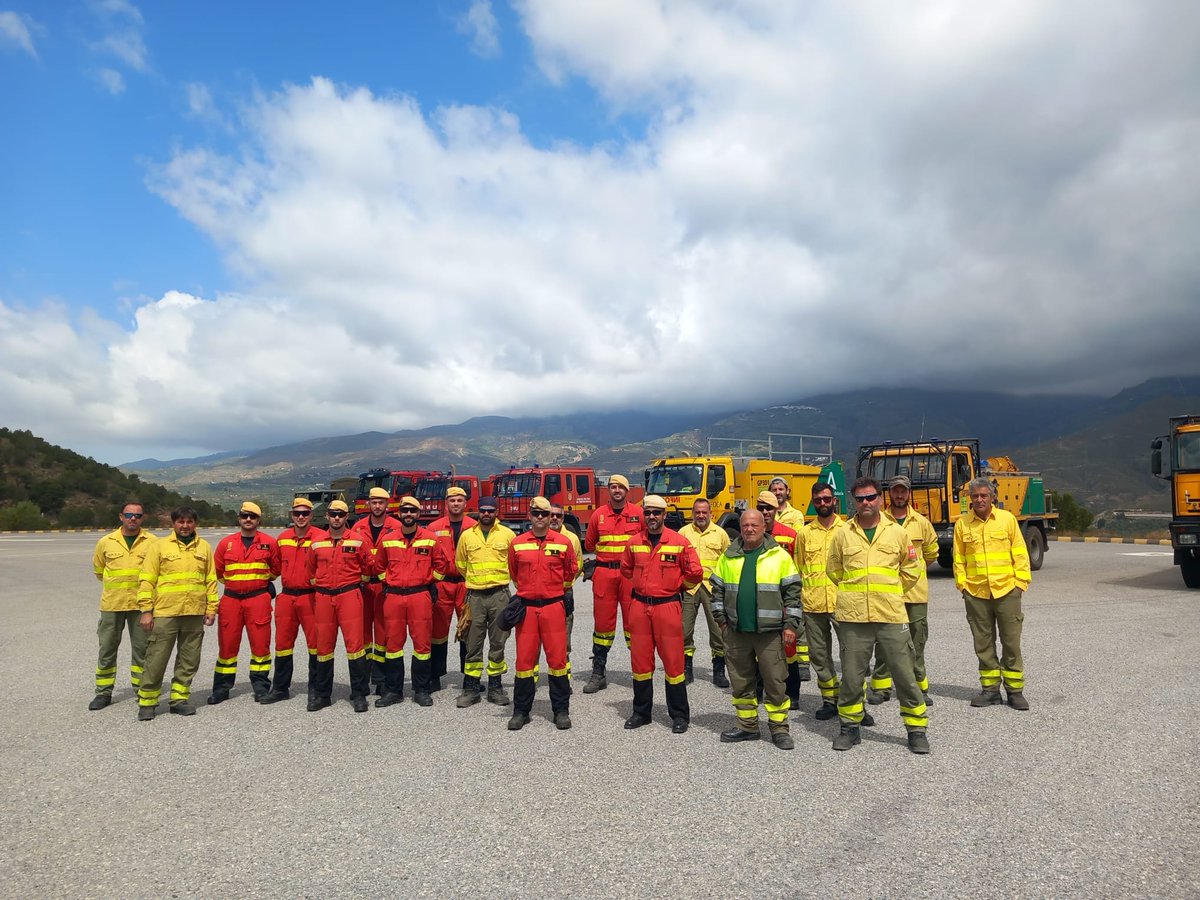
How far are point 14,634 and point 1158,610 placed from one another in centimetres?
1721

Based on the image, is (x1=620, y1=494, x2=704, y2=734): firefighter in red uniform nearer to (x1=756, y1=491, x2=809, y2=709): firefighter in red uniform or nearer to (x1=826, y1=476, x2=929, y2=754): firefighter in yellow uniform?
(x1=756, y1=491, x2=809, y2=709): firefighter in red uniform

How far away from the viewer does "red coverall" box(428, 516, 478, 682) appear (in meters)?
7.36

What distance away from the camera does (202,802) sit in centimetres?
463

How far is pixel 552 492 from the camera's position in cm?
2109

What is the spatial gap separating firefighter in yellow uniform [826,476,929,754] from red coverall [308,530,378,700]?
4212mm

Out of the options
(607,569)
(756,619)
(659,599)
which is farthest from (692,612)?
(756,619)

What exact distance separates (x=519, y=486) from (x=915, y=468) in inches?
428

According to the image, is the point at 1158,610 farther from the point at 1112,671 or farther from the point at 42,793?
the point at 42,793

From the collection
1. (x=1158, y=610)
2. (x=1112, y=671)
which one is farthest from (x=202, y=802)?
(x=1158, y=610)

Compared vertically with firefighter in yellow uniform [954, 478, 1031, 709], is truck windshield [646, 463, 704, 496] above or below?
above

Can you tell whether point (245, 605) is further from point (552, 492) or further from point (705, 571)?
point (552, 492)

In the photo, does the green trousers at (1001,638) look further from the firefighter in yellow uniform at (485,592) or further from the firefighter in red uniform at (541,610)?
the firefighter in yellow uniform at (485,592)

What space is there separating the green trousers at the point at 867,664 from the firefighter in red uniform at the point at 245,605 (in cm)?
519

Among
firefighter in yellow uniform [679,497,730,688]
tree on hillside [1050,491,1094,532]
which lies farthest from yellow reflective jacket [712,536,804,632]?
tree on hillside [1050,491,1094,532]
